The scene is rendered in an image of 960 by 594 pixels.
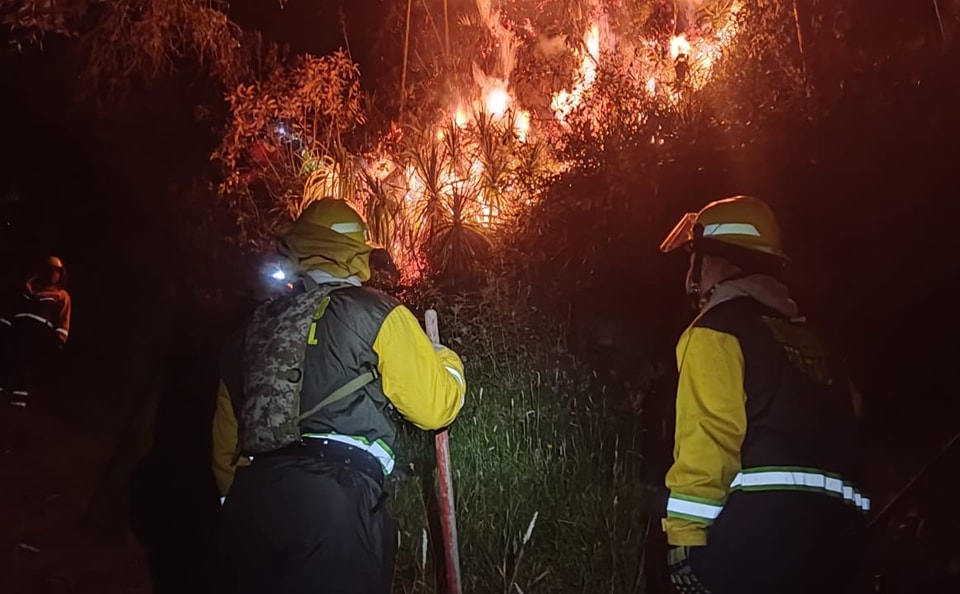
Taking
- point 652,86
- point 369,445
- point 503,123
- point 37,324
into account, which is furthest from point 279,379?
point 37,324

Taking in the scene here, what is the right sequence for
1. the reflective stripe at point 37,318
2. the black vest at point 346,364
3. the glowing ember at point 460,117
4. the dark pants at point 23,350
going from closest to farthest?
the black vest at point 346,364
the glowing ember at point 460,117
the dark pants at point 23,350
the reflective stripe at point 37,318

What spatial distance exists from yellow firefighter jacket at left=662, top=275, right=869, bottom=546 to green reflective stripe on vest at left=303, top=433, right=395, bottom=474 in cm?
103

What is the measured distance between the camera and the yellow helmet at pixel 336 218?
3.30 metres

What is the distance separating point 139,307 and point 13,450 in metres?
5.17

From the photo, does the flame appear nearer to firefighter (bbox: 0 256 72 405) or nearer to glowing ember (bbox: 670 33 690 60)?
glowing ember (bbox: 670 33 690 60)

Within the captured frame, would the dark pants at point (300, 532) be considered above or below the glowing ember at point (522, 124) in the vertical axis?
below

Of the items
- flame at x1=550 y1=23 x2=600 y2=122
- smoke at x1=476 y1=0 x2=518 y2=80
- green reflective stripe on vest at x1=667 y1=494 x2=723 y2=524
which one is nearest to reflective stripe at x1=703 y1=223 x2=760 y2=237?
green reflective stripe on vest at x1=667 y1=494 x2=723 y2=524

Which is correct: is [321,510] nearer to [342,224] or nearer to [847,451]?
[342,224]

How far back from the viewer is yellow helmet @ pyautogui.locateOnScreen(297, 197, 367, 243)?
10.8 feet

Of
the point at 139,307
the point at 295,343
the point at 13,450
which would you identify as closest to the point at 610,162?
the point at 295,343

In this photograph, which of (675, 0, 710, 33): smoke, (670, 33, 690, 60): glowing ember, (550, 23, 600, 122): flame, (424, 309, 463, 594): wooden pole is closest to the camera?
(424, 309, 463, 594): wooden pole

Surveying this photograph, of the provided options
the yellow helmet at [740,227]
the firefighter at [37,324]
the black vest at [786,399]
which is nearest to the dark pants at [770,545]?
the black vest at [786,399]

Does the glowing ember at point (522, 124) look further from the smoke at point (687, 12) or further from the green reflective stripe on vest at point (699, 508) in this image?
the green reflective stripe on vest at point (699, 508)

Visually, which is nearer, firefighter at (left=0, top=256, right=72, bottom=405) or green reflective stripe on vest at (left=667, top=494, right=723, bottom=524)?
green reflective stripe on vest at (left=667, top=494, right=723, bottom=524)
